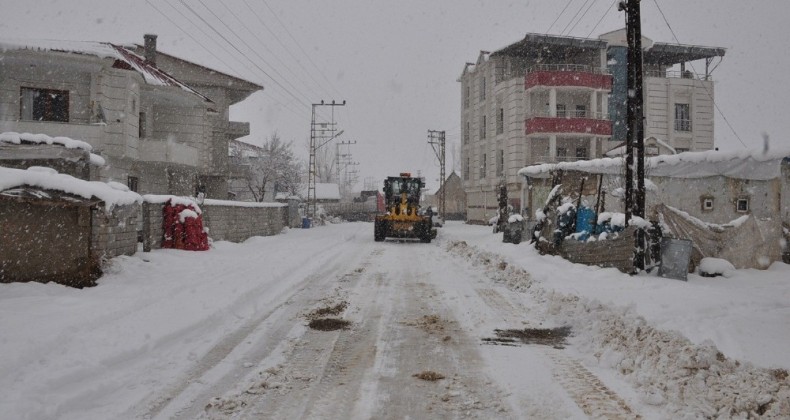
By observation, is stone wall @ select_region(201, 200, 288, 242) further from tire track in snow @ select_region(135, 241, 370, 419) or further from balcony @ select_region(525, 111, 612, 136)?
balcony @ select_region(525, 111, 612, 136)

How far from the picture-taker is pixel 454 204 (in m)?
70.2

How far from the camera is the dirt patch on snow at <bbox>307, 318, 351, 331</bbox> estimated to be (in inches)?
238

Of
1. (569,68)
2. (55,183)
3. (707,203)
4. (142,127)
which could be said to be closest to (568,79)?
(569,68)

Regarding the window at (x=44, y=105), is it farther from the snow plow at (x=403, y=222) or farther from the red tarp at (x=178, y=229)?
the snow plow at (x=403, y=222)

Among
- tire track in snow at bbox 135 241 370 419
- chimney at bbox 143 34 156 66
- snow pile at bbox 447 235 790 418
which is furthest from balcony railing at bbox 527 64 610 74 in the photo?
snow pile at bbox 447 235 790 418

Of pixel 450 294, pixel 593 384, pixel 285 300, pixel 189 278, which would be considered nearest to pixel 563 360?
pixel 593 384

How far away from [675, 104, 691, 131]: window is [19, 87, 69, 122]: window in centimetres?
3669

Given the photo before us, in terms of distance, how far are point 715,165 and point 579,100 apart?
23.3 metres

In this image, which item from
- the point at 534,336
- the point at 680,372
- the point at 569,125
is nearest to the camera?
the point at 680,372

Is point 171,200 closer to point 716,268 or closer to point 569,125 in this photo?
point 716,268

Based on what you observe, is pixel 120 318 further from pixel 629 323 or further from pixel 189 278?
pixel 629 323

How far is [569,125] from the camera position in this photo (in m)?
33.2

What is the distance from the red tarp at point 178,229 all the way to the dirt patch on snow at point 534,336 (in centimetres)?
992

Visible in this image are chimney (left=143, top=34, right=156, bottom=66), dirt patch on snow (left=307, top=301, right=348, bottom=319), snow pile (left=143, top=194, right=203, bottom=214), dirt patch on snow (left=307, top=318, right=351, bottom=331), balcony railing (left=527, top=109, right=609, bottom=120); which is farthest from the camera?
balcony railing (left=527, top=109, right=609, bottom=120)
